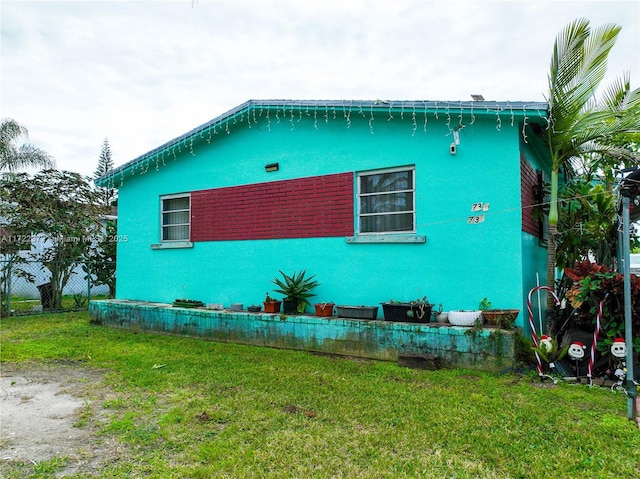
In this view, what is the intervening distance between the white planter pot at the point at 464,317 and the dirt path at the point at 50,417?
4.48 m

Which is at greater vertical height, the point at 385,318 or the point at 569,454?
the point at 385,318

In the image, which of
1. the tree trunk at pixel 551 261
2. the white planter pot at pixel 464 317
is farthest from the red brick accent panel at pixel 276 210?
the tree trunk at pixel 551 261

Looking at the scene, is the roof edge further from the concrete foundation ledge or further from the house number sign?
the concrete foundation ledge

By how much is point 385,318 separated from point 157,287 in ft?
19.6

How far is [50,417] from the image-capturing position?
4.31 m

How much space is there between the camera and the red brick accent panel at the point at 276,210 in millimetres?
7648

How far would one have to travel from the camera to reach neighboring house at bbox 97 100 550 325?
6312 millimetres

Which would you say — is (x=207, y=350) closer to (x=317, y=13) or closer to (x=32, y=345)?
(x=32, y=345)

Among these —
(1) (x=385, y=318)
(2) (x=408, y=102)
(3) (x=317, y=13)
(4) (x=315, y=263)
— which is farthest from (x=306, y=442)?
(3) (x=317, y=13)

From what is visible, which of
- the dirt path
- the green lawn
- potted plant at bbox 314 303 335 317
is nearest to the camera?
the green lawn

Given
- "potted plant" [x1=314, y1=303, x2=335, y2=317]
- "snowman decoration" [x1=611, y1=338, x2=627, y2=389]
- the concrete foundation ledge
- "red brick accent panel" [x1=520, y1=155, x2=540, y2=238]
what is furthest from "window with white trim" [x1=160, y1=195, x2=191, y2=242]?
"snowman decoration" [x1=611, y1=338, x2=627, y2=389]

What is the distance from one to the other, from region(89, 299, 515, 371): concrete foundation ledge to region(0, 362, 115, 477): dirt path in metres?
2.44

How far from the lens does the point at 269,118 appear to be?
868 cm

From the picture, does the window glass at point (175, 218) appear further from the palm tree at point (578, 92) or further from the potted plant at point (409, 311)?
the palm tree at point (578, 92)
